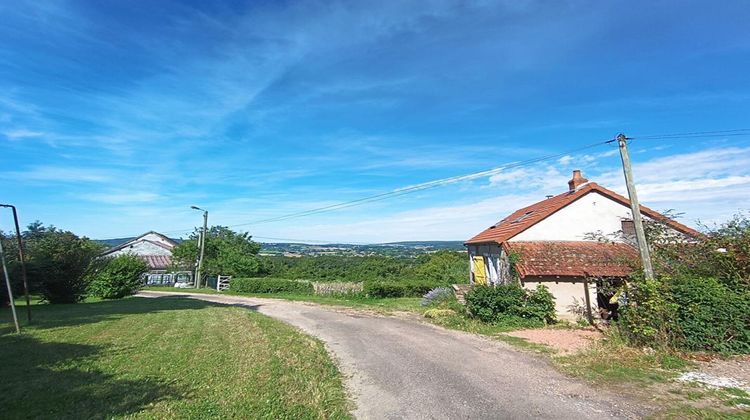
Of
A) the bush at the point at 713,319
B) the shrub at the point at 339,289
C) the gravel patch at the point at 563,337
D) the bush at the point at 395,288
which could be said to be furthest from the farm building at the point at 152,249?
the bush at the point at 713,319

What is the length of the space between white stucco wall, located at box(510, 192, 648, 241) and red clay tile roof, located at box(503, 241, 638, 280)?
0.38 m

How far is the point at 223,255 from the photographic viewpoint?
36.0 m

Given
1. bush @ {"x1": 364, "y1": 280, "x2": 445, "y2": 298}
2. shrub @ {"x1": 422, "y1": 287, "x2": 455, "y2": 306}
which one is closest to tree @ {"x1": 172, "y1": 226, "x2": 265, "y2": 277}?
bush @ {"x1": 364, "y1": 280, "x2": 445, "y2": 298}

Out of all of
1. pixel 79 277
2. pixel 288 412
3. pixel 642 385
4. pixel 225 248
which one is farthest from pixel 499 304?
pixel 225 248

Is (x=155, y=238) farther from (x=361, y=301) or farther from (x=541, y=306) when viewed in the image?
(x=541, y=306)

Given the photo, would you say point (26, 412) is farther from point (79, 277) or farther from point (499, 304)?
point (79, 277)

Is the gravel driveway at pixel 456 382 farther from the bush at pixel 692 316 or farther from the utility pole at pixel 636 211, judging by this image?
the utility pole at pixel 636 211

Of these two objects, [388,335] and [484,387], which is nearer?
[484,387]

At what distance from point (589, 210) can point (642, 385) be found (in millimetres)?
12189

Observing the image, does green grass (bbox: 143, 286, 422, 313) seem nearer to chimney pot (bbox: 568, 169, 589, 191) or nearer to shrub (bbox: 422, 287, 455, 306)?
shrub (bbox: 422, 287, 455, 306)

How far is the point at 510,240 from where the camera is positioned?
1639 centimetres

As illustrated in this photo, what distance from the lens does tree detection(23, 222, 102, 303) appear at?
1648 cm

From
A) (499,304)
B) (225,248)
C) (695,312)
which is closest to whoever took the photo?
(695,312)

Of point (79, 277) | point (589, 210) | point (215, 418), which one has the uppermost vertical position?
point (589, 210)
